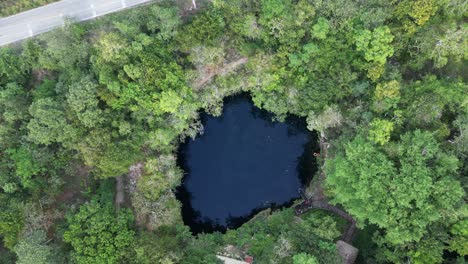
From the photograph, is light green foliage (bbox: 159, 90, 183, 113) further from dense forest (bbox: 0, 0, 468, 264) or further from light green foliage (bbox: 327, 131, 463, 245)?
light green foliage (bbox: 327, 131, 463, 245)

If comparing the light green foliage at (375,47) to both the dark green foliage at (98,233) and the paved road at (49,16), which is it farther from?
the dark green foliage at (98,233)

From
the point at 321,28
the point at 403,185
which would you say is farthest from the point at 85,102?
the point at 403,185

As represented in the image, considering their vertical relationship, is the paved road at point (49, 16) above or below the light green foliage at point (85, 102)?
above

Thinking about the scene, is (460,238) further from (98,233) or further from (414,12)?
(98,233)

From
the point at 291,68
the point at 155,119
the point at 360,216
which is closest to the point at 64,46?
the point at 155,119

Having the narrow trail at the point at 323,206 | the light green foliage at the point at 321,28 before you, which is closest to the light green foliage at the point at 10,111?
the light green foliage at the point at 321,28

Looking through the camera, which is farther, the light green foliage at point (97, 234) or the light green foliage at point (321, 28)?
the light green foliage at point (321, 28)
